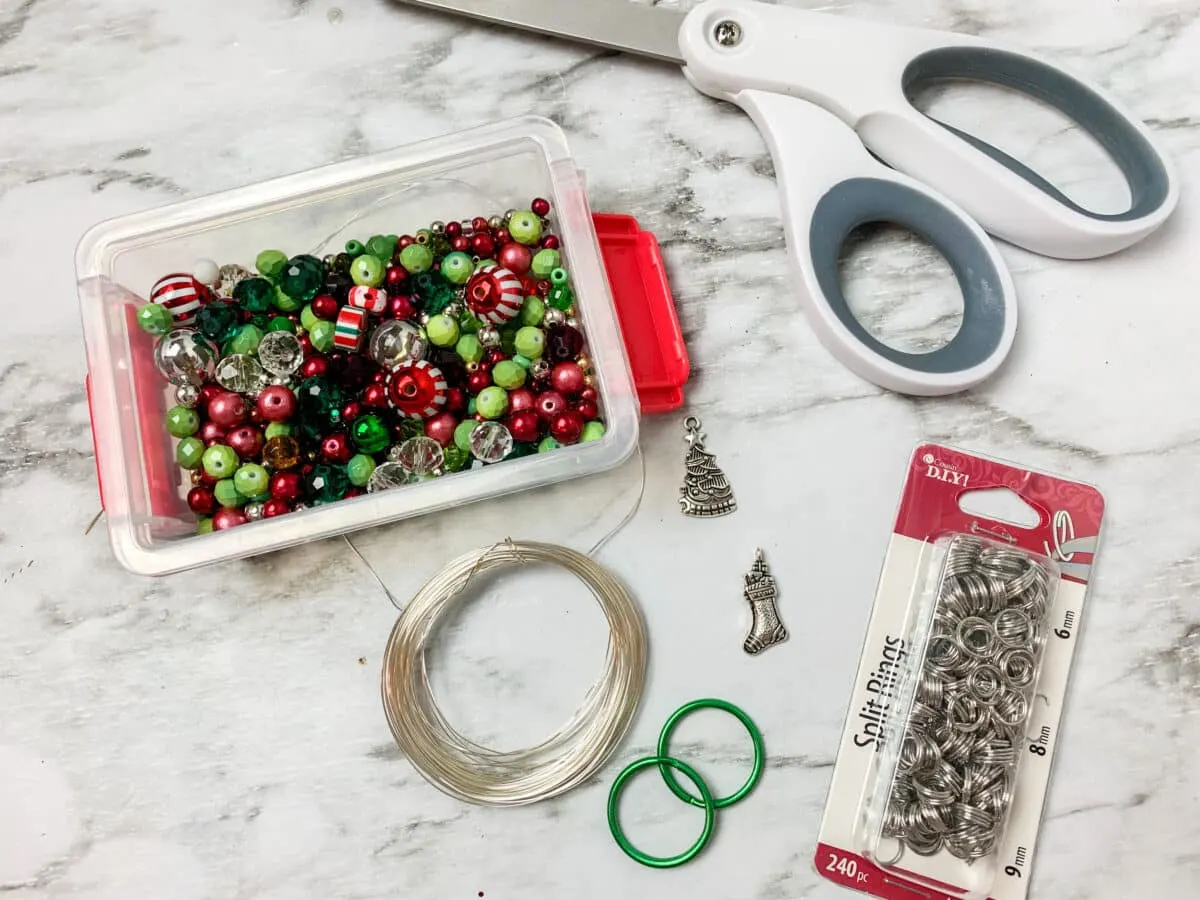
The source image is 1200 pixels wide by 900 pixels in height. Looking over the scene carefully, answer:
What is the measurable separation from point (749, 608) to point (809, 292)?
274mm

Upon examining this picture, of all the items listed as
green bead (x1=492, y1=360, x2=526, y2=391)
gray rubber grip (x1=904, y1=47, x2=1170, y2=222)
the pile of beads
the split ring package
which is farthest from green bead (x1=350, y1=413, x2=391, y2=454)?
gray rubber grip (x1=904, y1=47, x2=1170, y2=222)

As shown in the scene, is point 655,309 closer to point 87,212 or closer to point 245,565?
point 245,565

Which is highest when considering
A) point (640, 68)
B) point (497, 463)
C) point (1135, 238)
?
point (640, 68)

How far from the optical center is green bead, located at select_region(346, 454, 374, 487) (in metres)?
0.80

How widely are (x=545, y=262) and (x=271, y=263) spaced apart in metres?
0.24

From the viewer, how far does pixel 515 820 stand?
2.67ft

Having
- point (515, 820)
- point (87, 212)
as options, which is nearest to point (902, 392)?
point (515, 820)

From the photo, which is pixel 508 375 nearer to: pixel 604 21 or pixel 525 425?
pixel 525 425

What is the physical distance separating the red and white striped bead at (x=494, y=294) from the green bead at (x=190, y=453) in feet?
0.86

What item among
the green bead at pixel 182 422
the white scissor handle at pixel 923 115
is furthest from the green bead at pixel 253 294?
the white scissor handle at pixel 923 115

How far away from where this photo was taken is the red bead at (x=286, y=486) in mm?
793

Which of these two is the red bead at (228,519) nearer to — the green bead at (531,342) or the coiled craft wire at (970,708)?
the green bead at (531,342)

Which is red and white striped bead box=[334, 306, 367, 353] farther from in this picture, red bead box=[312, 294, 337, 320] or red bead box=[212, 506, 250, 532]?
red bead box=[212, 506, 250, 532]

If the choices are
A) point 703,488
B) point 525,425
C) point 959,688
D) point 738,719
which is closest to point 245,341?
point 525,425
